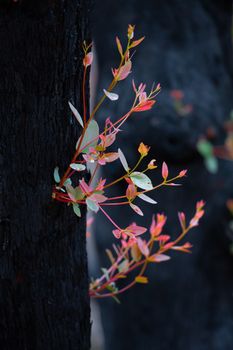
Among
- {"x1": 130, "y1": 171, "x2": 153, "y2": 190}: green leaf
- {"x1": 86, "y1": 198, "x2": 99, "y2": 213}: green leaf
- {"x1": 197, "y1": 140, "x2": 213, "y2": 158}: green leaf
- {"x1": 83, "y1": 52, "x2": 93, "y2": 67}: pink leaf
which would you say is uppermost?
{"x1": 197, "y1": 140, "x2": 213, "y2": 158}: green leaf

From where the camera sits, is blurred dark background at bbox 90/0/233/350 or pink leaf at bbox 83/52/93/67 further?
blurred dark background at bbox 90/0/233/350

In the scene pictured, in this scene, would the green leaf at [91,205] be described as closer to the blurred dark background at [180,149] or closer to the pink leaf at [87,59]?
the pink leaf at [87,59]

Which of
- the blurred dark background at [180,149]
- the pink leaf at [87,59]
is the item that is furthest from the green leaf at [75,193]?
the blurred dark background at [180,149]

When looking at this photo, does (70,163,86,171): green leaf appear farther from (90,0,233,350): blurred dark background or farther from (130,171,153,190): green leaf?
(90,0,233,350): blurred dark background

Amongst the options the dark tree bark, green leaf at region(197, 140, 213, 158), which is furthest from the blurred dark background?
the dark tree bark

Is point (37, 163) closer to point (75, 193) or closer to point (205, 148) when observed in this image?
point (75, 193)

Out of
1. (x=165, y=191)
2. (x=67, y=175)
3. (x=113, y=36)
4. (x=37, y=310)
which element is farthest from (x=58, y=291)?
(x=113, y=36)

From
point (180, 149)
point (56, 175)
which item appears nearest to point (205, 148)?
point (180, 149)
